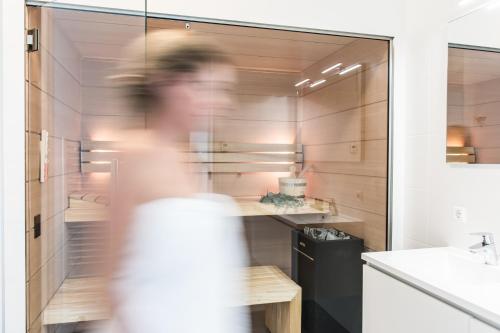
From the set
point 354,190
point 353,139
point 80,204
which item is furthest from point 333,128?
point 80,204

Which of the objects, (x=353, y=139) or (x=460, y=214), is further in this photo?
(x=353, y=139)

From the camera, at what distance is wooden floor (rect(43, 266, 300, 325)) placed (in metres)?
1.39

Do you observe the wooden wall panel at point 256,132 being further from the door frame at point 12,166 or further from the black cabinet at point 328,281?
the door frame at point 12,166

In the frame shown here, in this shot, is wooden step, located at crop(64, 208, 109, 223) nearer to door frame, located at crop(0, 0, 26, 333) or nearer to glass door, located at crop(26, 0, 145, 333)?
glass door, located at crop(26, 0, 145, 333)

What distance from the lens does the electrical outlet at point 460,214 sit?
1.69 m

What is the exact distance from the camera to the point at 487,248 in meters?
1.48

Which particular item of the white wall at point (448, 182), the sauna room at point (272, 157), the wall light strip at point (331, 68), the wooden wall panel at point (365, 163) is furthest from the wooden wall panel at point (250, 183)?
the white wall at point (448, 182)

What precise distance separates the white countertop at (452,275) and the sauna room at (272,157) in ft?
1.61

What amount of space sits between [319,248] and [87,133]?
1365 mm

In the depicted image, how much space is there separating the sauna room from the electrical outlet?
17.0 inches

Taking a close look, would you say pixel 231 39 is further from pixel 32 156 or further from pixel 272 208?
pixel 32 156

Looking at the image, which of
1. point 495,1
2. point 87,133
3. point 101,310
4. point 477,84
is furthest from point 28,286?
point 495,1

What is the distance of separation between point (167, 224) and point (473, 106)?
5.10 ft

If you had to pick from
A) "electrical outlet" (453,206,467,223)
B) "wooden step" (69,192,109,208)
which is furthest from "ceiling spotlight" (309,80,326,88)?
"wooden step" (69,192,109,208)
